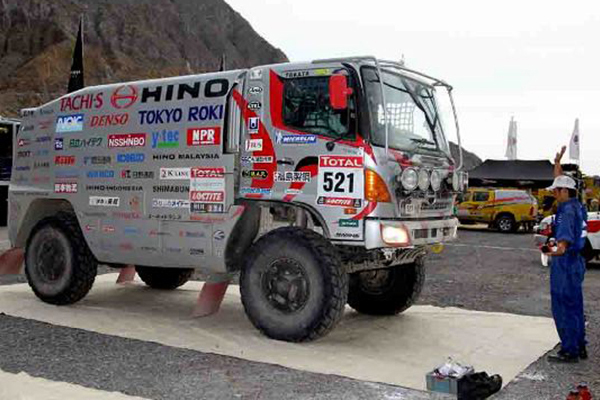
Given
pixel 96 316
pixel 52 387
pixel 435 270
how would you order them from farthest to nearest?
pixel 435 270
pixel 96 316
pixel 52 387

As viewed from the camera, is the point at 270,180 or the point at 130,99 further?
the point at 130,99

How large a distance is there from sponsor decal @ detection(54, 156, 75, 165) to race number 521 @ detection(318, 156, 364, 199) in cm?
357

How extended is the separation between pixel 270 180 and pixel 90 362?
2489 mm

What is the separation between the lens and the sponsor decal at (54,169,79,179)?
8.59 metres

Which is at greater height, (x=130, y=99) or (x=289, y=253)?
(x=130, y=99)

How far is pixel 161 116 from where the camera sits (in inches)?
312

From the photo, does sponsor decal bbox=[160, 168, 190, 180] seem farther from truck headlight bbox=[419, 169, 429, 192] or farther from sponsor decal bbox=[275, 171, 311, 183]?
truck headlight bbox=[419, 169, 429, 192]

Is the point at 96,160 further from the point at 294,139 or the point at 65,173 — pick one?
the point at 294,139

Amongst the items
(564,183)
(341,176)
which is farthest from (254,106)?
(564,183)

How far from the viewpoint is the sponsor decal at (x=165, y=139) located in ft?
25.5

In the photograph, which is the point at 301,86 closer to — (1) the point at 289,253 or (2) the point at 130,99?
(1) the point at 289,253

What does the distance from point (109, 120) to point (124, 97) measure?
0.34 meters

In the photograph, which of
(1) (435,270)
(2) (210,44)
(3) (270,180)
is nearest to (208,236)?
(3) (270,180)

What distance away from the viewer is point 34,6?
218 feet
